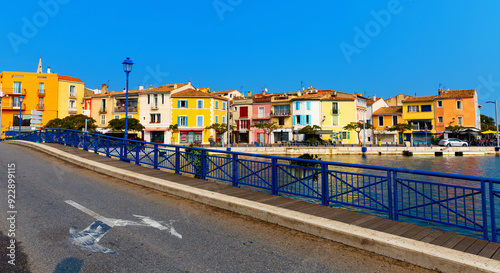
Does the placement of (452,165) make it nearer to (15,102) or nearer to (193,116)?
(193,116)

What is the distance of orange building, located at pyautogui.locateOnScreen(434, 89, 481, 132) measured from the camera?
5275 cm

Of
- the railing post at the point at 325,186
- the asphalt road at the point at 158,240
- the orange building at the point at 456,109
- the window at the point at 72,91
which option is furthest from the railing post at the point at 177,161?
the window at the point at 72,91

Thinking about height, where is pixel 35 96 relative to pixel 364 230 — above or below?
above

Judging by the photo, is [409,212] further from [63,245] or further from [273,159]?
[63,245]

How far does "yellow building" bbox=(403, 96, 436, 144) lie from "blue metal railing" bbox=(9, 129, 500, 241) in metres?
53.3

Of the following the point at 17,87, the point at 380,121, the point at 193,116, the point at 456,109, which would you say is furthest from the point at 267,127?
the point at 17,87

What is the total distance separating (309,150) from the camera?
44.7 metres

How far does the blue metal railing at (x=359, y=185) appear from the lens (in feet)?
15.8

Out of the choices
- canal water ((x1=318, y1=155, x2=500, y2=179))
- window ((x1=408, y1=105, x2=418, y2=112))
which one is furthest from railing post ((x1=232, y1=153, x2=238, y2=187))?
window ((x1=408, y1=105, x2=418, y2=112))

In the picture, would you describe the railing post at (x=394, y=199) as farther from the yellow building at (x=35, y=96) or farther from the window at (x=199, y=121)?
the yellow building at (x=35, y=96)

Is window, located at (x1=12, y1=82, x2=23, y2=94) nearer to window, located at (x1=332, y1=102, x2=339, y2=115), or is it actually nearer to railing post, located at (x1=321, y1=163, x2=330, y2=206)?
window, located at (x1=332, y1=102, x2=339, y2=115)

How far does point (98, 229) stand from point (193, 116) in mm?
49371

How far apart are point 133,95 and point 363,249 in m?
56.3

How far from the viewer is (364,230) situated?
15.7 ft
